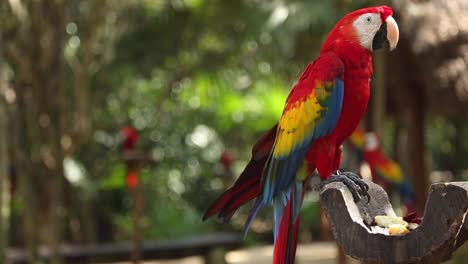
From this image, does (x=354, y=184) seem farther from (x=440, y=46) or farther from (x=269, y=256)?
(x=269, y=256)

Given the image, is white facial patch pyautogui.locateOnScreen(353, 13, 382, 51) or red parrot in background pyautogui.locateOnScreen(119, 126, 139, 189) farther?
red parrot in background pyautogui.locateOnScreen(119, 126, 139, 189)

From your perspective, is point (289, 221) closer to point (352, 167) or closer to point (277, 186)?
point (277, 186)

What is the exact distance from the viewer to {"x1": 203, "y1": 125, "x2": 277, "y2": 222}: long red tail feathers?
2145 millimetres

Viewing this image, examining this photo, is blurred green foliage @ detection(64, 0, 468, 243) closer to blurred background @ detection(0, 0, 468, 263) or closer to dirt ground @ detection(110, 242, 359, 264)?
blurred background @ detection(0, 0, 468, 263)

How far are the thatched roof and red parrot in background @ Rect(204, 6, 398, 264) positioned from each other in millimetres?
4159

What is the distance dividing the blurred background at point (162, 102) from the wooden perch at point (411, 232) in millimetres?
2931

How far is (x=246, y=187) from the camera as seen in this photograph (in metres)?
2.21

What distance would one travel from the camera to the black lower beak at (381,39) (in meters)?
2.19

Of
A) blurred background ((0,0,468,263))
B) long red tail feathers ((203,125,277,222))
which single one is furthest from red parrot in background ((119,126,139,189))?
long red tail feathers ((203,125,277,222))

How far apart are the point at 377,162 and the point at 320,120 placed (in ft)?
13.5

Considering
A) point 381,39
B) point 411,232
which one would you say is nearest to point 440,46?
point 381,39

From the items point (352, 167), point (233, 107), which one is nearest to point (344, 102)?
point (352, 167)

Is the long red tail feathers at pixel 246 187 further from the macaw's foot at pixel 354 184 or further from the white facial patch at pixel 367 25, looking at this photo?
the white facial patch at pixel 367 25

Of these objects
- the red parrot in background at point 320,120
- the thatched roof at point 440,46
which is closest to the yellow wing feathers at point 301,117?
the red parrot in background at point 320,120
